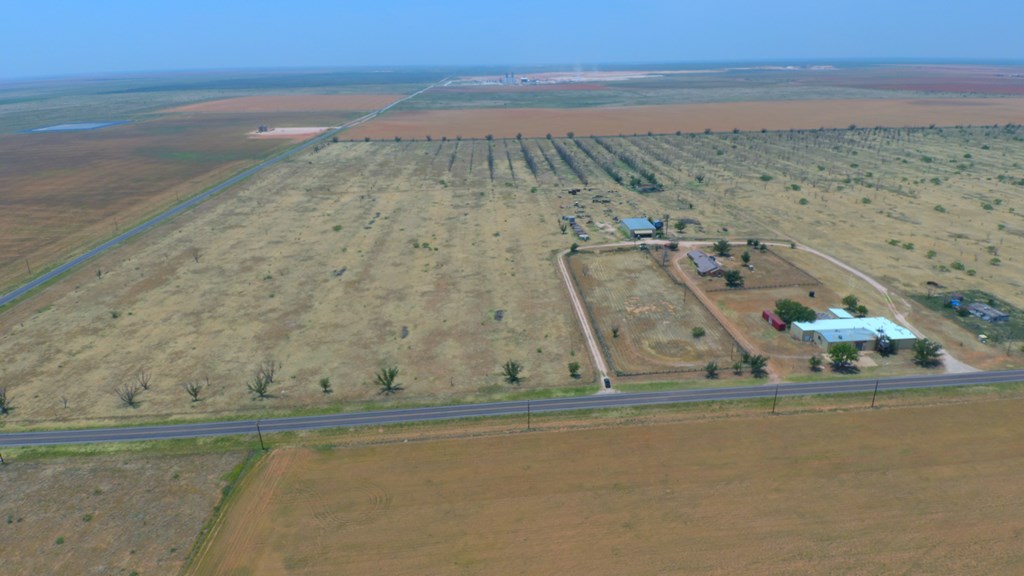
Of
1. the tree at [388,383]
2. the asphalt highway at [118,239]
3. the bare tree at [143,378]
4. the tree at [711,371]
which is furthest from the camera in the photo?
the asphalt highway at [118,239]

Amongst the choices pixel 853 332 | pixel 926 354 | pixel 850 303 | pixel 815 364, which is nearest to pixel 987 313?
pixel 850 303

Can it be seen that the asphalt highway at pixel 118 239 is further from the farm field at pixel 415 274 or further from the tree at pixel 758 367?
the tree at pixel 758 367

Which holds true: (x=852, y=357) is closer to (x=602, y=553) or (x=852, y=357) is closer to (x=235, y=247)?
(x=602, y=553)

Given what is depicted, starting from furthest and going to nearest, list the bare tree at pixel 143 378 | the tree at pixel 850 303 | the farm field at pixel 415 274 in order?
the tree at pixel 850 303, the farm field at pixel 415 274, the bare tree at pixel 143 378

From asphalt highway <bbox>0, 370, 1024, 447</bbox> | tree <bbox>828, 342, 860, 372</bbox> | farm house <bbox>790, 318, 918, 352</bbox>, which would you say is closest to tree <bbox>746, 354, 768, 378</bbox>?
asphalt highway <bbox>0, 370, 1024, 447</bbox>

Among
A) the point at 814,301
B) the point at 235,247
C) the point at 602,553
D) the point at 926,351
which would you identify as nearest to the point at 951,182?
the point at 814,301

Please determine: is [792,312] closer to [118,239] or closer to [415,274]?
[415,274]

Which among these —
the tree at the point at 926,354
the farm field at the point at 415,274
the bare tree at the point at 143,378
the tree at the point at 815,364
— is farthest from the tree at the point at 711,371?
the bare tree at the point at 143,378

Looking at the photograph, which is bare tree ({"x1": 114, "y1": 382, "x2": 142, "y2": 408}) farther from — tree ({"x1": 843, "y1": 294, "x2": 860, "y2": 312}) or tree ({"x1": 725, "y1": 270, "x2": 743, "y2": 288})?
tree ({"x1": 843, "y1": 294, "x2": 860, "y2": 312})
